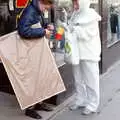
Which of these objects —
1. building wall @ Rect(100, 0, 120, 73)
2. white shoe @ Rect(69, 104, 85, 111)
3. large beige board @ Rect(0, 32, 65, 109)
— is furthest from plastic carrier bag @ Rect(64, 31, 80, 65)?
building wall @ Rect(100, 0, 120, 73)

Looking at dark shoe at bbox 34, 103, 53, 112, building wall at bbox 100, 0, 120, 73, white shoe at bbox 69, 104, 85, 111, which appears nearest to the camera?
dark shoe at bbox 34, 103, 53, 112

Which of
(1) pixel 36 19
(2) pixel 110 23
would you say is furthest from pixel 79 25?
(2) pixel 110 23

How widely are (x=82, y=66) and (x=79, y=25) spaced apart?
619 millimetres

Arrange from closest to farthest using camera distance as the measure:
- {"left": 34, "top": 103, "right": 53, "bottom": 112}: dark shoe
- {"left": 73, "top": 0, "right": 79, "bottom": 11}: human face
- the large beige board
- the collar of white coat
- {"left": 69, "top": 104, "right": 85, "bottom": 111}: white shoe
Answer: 1. the large beige board
2. the collar of white coat
3. {"left": 73, "top": 0, "right": 79, "bottom": 11}: human face
4. {"left": 34, "top": 103, "right": 53, "bottom": 112}: dark shoe
5. {"left": 69, "top": 104, "right": 85, "bottom": 111}: white shoe

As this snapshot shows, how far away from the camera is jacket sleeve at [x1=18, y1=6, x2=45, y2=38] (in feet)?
16.1

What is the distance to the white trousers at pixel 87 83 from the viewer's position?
218 inches

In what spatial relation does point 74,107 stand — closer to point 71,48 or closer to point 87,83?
point 87,83

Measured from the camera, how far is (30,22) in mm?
4953

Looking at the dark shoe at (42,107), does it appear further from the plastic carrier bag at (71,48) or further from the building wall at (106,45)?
the building wall at (106,45)

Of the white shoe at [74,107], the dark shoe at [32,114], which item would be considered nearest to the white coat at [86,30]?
the white shoe at [74,107]

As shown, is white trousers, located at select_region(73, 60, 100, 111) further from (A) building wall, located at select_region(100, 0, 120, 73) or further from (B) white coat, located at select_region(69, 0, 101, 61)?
(A) building wall, located at select_region(100, 0, 120, 73)

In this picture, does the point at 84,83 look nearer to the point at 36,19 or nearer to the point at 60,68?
the point at 60,68

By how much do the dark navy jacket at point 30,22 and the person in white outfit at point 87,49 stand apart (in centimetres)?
63

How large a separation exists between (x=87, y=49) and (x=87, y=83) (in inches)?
20.2
